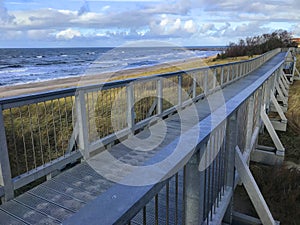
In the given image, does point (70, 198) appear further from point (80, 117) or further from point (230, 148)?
point (230, 148)

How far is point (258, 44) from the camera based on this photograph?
51500 millimetres

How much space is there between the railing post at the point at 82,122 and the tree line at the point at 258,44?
41.7 metres

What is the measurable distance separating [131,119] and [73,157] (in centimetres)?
148

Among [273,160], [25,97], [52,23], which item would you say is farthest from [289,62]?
[52,23]

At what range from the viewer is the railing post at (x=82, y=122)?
3.69m

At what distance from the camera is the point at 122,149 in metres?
4.55

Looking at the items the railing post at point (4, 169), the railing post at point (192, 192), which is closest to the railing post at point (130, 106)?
the railing post at point (4, 169)

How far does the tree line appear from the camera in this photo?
148ft

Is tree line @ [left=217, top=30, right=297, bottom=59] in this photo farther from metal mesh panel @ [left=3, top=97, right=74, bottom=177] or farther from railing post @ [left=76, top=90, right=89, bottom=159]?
railing post @ [left=76, top=90, right=89, bottom=159]

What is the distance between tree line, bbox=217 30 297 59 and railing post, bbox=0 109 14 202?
141ft

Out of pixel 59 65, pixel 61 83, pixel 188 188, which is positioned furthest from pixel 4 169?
pixel 59 65

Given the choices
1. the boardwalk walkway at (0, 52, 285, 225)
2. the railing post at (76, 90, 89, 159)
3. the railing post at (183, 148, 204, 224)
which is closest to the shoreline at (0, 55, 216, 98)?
the railing post at (76, 90, 89, 159)

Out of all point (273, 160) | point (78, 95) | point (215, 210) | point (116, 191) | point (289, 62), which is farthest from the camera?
point (289, 62)

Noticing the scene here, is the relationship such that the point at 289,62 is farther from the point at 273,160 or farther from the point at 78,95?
the point at 78,95
